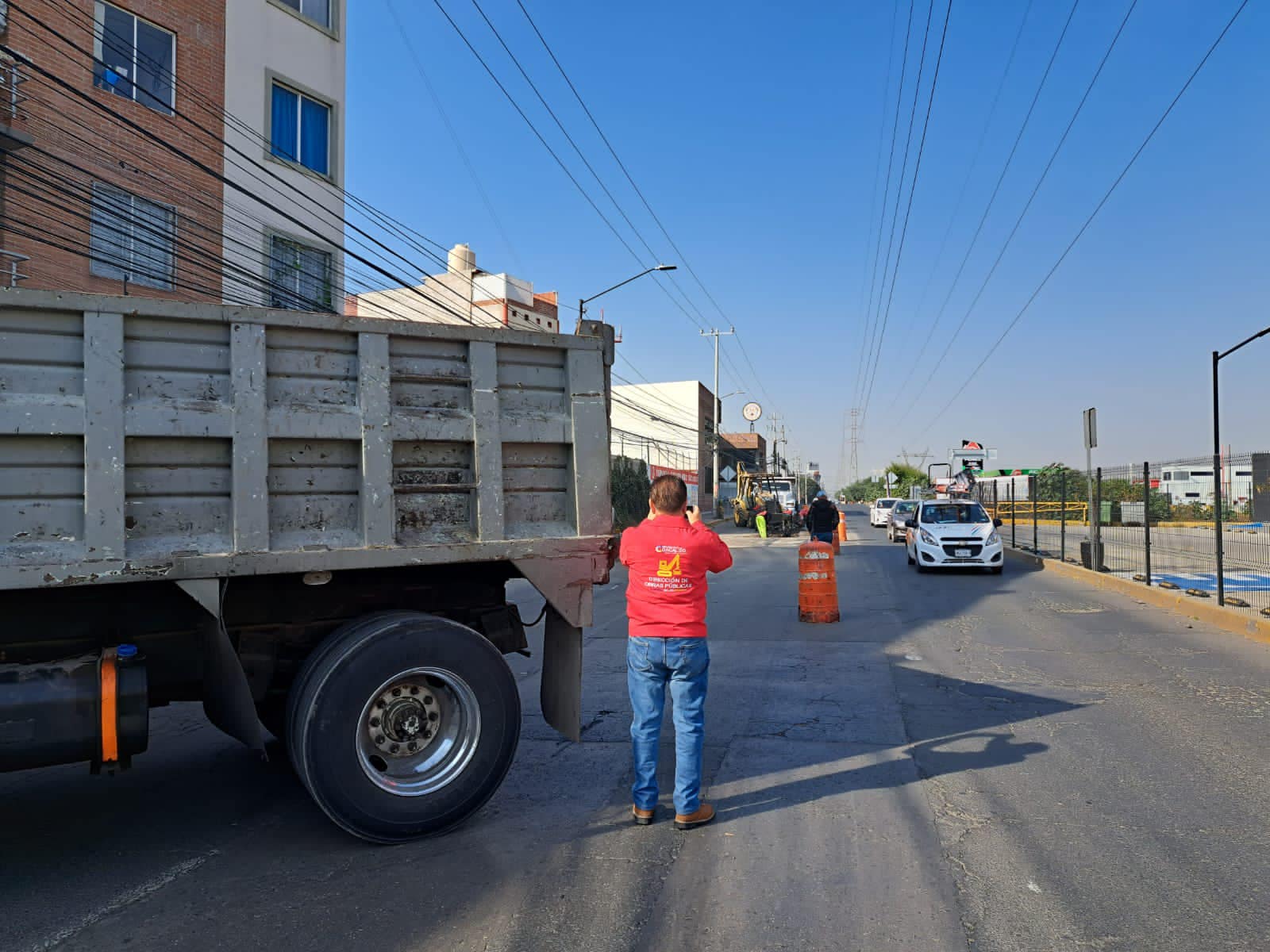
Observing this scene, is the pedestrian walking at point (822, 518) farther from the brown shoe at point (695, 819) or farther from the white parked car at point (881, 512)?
the white parked car at point (881, 512)

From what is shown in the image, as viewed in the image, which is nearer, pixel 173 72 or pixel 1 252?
pixel 1 252

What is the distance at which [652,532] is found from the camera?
180 inches

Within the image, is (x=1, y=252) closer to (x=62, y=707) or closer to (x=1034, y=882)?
(x=62, y=707)

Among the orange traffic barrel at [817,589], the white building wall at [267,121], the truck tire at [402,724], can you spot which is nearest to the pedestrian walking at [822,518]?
the orange traffic barrel at [817,589]

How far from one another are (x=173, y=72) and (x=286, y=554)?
54.5 feet

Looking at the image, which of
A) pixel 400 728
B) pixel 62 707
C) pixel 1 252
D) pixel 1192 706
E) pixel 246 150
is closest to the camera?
pixel 62 707

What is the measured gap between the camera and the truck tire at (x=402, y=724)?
4.05 meters

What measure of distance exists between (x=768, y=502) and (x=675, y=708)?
31943mm

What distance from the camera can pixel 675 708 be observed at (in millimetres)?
4406

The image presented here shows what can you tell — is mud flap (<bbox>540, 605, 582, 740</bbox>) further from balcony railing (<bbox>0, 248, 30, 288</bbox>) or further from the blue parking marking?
balcony railing (<bbox>0, 248, 30, 288</bbox>)

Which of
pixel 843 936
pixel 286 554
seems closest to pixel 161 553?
pixel 286 554

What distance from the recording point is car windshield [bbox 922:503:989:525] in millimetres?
19391

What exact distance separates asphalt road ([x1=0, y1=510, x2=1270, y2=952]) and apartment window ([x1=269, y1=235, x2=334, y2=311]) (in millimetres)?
12948

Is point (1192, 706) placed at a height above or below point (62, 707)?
below
